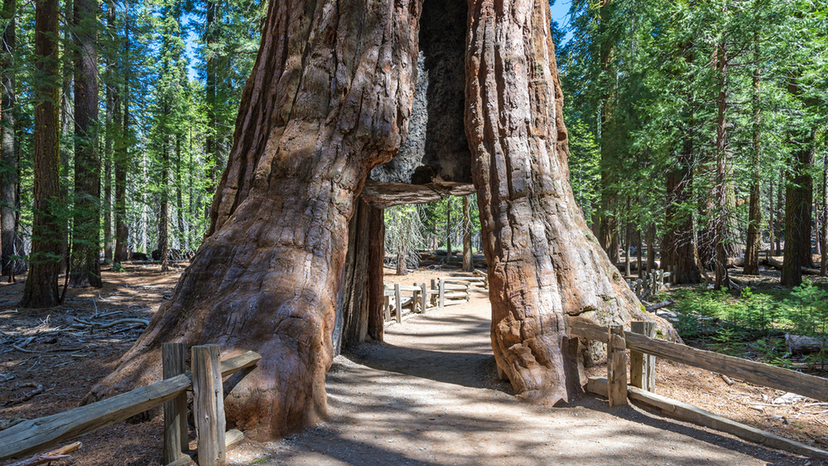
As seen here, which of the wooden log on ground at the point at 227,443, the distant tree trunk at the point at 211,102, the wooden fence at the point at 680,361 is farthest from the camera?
the distant tree trunk at the point at 211,102

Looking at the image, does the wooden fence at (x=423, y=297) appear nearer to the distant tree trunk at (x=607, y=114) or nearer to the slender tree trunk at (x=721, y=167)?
the distant tree trunk at (x=607, y=114)

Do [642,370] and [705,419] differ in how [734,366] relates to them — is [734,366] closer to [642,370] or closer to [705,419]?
[705,419]

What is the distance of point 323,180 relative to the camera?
6.04 meters

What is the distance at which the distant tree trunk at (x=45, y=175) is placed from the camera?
33.1 feet

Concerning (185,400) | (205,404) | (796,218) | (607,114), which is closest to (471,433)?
(205,404)

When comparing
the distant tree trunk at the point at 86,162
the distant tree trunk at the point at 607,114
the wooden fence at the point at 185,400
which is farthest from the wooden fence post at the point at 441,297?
the wooden fence at the point at 185,400

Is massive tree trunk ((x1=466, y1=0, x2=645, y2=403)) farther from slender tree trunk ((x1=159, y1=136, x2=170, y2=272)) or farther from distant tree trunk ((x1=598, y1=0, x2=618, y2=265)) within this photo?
slender tree trunk ((x1=159, y1=136, x2=170, y2=272))

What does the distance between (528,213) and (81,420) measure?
18.8 ft

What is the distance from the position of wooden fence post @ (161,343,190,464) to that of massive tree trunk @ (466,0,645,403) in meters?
4.23

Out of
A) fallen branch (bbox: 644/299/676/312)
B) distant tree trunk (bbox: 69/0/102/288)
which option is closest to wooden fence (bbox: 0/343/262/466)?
distant tree trunk (bbox: 69/0/102/288)

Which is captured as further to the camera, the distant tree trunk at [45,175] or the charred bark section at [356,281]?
the distant tree trunk at [45,175]

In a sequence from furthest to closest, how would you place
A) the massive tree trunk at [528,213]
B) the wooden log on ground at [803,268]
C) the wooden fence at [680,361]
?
1. the wooden log on ground at [803,268]
2. the massive tree trunk at [528,213]
3. the wooden fence at [680,361]

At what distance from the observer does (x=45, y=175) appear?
10.4m

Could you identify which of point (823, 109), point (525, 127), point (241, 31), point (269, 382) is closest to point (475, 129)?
point (525, 127)
